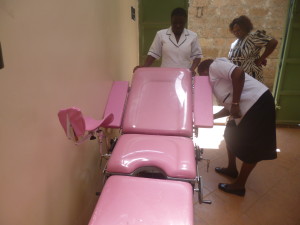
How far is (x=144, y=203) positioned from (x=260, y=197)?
1.25 metres

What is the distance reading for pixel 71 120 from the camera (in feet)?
2.63

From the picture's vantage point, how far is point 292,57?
2.69m

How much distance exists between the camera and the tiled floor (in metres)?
1.47

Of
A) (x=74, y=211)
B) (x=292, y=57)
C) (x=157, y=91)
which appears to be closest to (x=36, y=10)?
(x=157, y=91)

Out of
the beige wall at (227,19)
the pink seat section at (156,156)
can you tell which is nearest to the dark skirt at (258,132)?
the pink seat section at (156,156)

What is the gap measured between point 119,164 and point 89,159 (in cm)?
44

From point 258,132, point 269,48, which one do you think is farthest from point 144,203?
point 269,48

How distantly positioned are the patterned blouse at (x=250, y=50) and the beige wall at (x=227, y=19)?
174 cm

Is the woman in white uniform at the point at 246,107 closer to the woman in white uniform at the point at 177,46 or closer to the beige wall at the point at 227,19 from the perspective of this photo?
the woman in white uniform at the point at 177,46

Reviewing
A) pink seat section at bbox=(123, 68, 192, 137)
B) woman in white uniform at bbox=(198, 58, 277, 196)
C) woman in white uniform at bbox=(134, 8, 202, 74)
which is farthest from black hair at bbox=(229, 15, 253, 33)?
pink seat section at bbox=(123, 68, 192, 137)

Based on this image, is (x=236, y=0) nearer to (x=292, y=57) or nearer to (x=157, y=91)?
(x=292, y=57)

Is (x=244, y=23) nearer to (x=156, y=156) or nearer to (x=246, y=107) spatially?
(x=246, y=107)

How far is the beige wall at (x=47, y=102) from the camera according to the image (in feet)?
2.21

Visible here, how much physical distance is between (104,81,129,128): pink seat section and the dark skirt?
833mm
